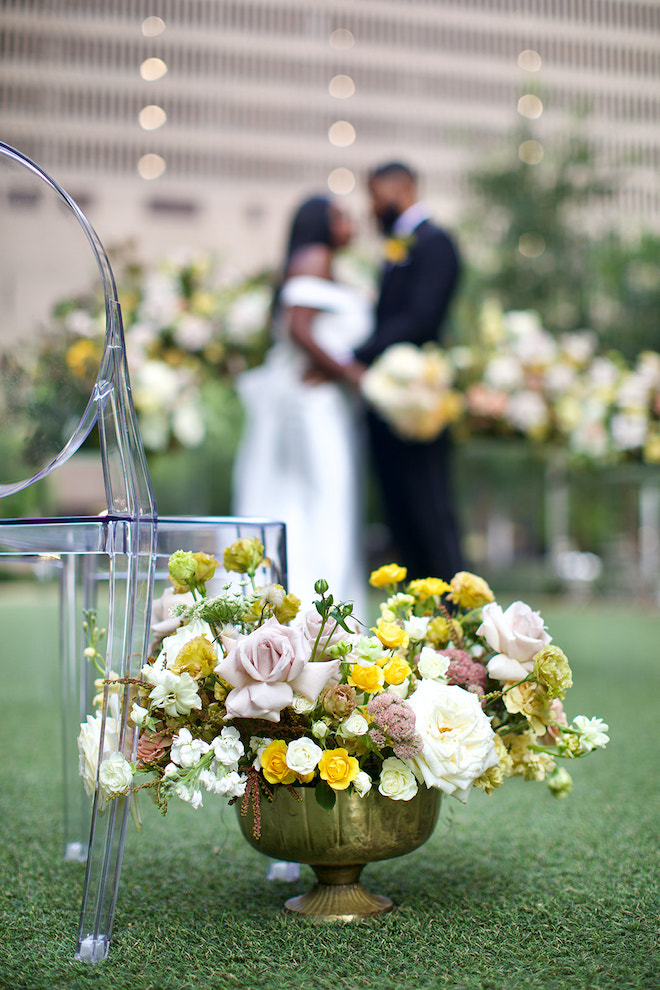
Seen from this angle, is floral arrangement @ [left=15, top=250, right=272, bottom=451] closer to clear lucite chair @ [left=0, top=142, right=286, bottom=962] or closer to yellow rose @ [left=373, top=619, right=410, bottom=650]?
clear lucite chair @ [left=0, top=142, right=286, bottom=962]

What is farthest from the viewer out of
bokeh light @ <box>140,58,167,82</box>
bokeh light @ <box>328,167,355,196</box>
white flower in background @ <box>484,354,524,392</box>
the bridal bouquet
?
bokeh light @ <box>140,58,167,82</box>

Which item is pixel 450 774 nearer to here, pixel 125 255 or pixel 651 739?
pixel 651 739

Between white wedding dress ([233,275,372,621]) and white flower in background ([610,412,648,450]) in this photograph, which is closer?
white wedding dress ([233,275,372,621])

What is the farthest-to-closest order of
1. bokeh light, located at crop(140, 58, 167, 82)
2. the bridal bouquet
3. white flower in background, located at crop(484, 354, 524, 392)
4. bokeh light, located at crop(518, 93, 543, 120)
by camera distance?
bokeh light, located at crop(140, 58, 167, 82), bokeh light, located at crop(518, 93, 543, 120), white flower in background, located at crop(484, 354, 524, 392), the bridal bouquet

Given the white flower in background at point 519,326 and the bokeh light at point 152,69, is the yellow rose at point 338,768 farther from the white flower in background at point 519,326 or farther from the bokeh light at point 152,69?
the bokeh light at point 152,69

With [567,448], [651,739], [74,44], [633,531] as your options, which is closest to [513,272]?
[633,531]

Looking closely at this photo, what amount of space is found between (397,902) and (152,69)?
1670 inches

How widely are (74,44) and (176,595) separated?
41.4 m

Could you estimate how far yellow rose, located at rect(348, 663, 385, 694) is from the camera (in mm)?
1056

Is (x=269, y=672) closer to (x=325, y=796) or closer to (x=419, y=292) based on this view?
(x=325, y=796)

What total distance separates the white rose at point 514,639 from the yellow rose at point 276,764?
10.0 inches

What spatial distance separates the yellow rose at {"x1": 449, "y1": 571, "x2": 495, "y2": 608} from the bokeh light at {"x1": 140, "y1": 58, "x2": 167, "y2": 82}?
4173 centimetres

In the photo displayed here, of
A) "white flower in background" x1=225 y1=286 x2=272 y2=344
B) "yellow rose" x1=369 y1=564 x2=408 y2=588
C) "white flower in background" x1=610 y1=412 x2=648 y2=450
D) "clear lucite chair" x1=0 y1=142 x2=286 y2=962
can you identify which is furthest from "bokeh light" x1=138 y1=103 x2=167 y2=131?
"yellow rose" x1=369 y1=564 x2=408 y2=588

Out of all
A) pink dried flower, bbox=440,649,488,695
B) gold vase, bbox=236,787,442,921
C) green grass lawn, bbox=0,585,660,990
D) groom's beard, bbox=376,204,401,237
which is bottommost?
green grass lawn, bbox=0,585,660,990
